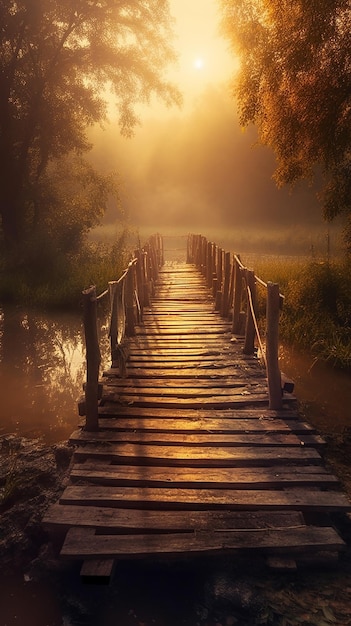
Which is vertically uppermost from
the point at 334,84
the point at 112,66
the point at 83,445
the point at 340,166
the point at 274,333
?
the point at 112,66

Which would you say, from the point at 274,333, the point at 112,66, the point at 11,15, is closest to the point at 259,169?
the point at 112,66

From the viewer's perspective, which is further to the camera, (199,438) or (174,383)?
(174,383)

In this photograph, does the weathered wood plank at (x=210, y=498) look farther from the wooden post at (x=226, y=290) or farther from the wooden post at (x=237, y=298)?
the wooden post at (x=226, y=290)

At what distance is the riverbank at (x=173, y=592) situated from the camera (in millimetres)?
3213

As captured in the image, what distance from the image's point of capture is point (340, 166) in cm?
1038

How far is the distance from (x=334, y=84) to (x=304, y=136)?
121cm

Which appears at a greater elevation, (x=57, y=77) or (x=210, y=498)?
(x=57, y=77)

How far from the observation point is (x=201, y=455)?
4539 mm

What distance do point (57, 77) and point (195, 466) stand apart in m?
17.2

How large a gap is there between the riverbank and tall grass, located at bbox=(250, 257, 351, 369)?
5.69 m

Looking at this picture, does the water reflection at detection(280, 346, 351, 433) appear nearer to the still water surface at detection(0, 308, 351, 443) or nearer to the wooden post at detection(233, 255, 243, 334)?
the still water surface at detection(0, 308, 351, 443)

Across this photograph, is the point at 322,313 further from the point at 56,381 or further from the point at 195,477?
the point at 195,477

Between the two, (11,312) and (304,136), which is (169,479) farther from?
(11,312)

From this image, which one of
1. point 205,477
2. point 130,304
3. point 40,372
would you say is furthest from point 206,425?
point 40,372
